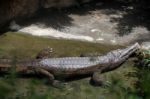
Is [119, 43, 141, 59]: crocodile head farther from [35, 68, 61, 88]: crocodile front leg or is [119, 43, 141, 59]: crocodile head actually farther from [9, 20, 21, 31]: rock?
[9, 20, 21, 31]: rock

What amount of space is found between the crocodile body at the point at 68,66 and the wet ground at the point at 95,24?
2.90 feet

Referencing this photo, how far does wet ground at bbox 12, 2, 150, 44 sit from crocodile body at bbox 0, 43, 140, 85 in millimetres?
885

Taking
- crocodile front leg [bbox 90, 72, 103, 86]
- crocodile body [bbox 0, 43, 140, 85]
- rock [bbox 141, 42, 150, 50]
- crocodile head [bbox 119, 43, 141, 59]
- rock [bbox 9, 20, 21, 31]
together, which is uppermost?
rock [bbox 9, 20, 21, 31]

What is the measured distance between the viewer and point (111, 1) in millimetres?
8883

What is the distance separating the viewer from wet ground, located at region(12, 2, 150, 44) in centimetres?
745

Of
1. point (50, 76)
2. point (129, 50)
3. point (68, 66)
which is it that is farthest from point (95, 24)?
point (50, 76)

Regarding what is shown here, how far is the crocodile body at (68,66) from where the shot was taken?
611cm

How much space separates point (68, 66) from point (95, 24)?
185 centimetres

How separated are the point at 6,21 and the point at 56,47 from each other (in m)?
1.14

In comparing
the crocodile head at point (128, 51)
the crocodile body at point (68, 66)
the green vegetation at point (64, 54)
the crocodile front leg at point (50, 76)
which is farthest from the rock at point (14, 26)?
the crocodile head at point (128, 51)

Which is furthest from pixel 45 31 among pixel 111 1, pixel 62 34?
pixel 111 1

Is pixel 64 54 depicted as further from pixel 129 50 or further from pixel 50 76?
pixel 129 50

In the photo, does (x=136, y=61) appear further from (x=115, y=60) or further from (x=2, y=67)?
(x=2, y=67)

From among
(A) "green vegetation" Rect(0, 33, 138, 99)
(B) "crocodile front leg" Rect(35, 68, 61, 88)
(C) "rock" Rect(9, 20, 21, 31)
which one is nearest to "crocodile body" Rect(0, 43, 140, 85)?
(B) "crocodile front leg" Rect(35, 68, 61, 88)
